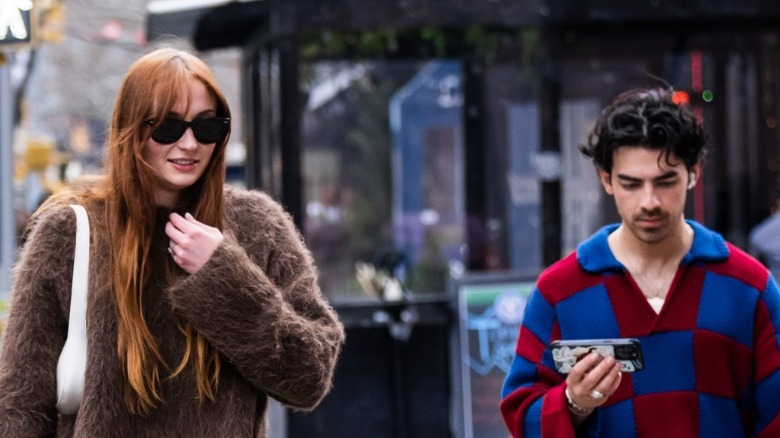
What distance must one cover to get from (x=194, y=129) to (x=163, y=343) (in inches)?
17.5

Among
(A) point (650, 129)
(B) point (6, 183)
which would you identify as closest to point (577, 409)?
(A) point (650, 129)

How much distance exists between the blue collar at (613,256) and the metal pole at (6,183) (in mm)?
4635

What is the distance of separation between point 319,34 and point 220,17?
0.75 metres

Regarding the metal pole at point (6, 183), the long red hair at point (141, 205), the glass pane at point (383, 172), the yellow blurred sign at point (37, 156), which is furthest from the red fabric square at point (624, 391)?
the yellow blurred sign at point (37, 156)

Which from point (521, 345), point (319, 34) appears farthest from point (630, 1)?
point (521, 345)

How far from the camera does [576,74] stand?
8.47 meters

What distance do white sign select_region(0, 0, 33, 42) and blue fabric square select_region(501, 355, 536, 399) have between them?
361 centimetres

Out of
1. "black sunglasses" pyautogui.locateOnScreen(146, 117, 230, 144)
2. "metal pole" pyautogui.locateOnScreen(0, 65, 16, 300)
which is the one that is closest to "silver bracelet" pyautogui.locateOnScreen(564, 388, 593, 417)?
"black sunglasses" pyautogui.locateOnScreen(146, 117, 230, 144)

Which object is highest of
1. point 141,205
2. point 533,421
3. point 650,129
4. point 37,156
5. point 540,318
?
point 37,156

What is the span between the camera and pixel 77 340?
287 centimetres

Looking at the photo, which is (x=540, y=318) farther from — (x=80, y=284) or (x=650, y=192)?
(x=80, y=284)

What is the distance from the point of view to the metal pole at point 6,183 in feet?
23.9

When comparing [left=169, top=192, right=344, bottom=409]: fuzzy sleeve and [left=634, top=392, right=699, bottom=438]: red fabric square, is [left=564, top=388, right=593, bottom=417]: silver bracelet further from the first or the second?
[left=169, top=192, right=344, bottom=409]: fuzzy sleeve

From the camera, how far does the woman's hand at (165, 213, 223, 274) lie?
2.87 metres
